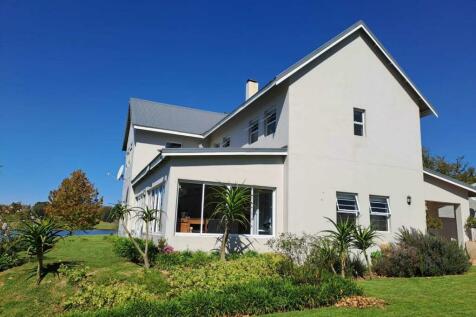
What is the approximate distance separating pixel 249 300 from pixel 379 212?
10.7m

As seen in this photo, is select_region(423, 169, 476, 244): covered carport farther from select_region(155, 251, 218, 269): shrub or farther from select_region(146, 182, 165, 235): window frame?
select_region(146, 182, 165, 235): window frame

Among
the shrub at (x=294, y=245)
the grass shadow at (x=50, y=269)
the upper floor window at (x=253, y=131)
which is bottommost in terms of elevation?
the grass shadow at (x=50, y=269)

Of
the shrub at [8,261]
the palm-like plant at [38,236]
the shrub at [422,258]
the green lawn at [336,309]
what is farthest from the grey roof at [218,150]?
the shrub at [8,261]

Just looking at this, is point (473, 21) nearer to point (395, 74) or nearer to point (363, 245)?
point (395, 74)

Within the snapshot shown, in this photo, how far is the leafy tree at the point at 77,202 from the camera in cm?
3788

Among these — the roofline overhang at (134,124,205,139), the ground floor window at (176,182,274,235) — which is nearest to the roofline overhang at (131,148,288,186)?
the ground floor window at (176,182,274,235)

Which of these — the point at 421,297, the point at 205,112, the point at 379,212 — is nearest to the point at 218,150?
the point at 421,297

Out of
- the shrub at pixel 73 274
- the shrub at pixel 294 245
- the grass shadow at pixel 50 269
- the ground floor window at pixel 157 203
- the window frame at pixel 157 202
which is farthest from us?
the ground floor window at pixel 157 203

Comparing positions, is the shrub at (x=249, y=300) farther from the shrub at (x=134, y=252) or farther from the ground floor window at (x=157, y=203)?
the ground floor window at (x=157, y=203)

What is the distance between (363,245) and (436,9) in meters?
10.7

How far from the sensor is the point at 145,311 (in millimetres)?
7547

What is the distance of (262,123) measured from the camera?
18078mm

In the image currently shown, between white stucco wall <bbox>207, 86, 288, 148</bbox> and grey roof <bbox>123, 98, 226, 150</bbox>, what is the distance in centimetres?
429

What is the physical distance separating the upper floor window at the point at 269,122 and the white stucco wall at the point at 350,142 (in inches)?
69.7
